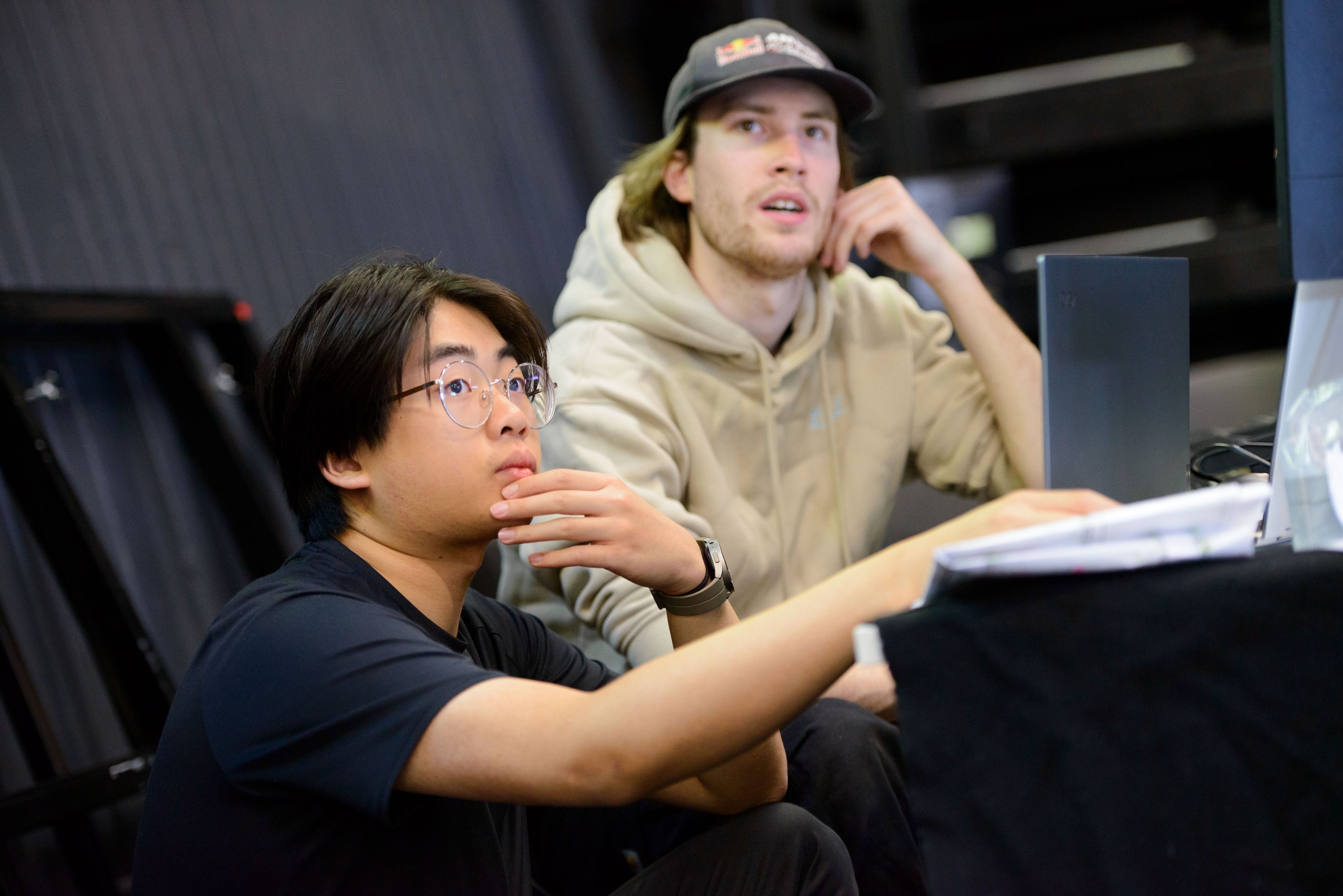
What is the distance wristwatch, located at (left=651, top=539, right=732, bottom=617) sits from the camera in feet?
3.72

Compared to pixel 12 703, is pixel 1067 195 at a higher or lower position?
higher

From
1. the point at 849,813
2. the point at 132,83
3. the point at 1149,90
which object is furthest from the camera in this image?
the point at 1149,90

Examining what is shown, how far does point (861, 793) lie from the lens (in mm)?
1296

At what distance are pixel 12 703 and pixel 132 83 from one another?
1.32 meters

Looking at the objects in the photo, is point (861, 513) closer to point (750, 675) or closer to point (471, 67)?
point (750, 675)

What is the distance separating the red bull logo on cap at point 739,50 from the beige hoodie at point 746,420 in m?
0.31

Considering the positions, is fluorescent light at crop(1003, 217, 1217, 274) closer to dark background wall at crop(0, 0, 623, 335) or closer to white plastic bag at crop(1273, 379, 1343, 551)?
dark background wall at crop(0, 0, 623, 335)

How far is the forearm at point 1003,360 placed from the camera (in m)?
1.84

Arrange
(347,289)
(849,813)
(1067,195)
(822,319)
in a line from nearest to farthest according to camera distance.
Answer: (347,289) → (849,813) → (822,319) → (1067,195)

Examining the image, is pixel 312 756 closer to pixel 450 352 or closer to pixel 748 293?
pixel 450 352

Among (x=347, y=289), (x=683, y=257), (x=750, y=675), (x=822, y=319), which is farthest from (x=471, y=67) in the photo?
(x=750, y=675)

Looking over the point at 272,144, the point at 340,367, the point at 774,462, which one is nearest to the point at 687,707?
the point at 340,367

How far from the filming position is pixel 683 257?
6.47 feet

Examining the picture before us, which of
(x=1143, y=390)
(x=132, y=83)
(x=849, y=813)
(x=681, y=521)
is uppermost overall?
(x=132, y=83)
